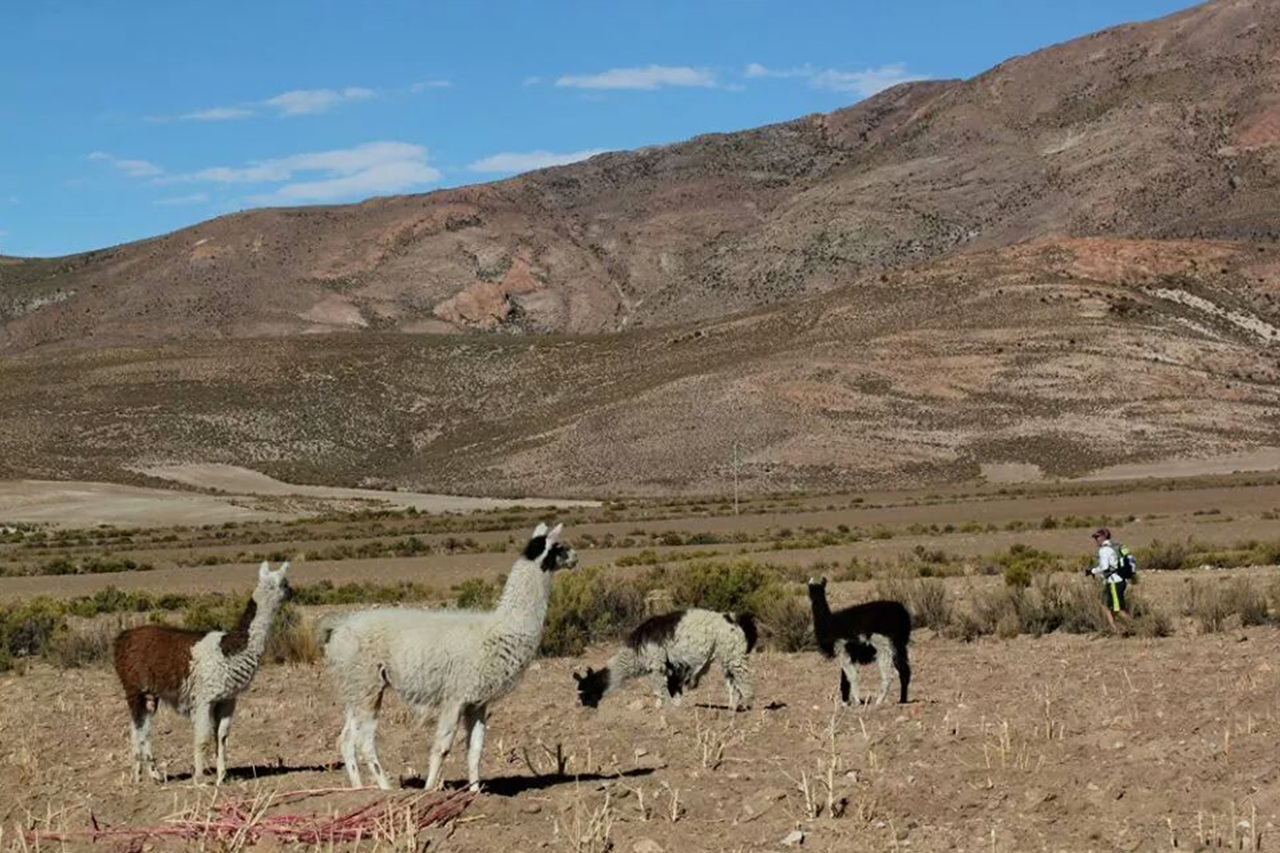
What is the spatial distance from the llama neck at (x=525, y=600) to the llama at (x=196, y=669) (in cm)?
186

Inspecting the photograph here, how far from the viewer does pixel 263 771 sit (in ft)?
39.3

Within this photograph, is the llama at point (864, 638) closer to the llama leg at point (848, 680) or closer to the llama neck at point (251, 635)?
the llama leg at point (848, 680)

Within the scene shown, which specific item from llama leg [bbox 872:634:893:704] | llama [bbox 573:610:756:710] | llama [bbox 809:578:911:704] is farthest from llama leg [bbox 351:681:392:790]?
llama leg [bbox 872:634:893:704]

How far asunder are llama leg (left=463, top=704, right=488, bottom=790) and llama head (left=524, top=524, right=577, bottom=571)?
3.44 ft

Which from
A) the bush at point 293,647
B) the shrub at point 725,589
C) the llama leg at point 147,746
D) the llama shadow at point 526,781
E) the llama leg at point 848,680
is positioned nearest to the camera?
the llama shadow at point 526,781

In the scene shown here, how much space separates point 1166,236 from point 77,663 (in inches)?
4920

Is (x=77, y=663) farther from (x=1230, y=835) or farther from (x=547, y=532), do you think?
(x=1230, y=835)

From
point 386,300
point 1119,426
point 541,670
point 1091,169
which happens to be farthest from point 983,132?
point 541,670

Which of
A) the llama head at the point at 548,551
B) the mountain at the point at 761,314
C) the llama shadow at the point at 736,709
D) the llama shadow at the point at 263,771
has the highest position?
the mountain at the point at 761,314

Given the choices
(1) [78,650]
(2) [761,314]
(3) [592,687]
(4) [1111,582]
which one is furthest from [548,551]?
(2) [761,314]

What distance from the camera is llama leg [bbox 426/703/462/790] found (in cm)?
1009

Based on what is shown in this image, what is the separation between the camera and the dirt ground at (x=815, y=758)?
9258 millimetres

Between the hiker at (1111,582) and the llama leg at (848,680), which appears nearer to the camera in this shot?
the llama leg at (848,680)

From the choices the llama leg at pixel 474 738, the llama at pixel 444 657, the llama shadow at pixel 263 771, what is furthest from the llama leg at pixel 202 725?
the llama leg at pixel 474 738
